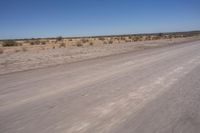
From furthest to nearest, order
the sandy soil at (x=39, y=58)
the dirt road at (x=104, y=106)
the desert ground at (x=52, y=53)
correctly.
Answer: the desert ground at (x=52, y=53) < the sandy soil at (x=39, y=58) < the dirt road at (x=104, y=106)

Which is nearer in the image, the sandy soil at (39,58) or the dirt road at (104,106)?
the dirt road at (104,106)

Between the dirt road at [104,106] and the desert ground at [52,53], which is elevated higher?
the dirt road at [104,106]

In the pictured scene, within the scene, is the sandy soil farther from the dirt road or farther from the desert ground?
the dirt road

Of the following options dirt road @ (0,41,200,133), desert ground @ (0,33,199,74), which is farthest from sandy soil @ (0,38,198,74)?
dirt road @ (0,41,200,133)

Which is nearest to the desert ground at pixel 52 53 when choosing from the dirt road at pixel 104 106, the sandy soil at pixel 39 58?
the sandy soil at pixel 39 58

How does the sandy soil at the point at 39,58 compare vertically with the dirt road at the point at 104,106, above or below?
below

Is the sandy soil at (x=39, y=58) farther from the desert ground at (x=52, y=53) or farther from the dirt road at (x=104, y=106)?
the dirt road at (x=104, y=106)

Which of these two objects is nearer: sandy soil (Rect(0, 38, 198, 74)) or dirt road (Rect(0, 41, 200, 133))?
dirt road (Rect(0, 41, 200, 133))

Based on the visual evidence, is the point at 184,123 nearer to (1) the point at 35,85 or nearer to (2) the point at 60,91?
(2) the point at 60,91

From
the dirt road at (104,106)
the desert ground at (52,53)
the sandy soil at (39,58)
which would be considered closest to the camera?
the dirt road at (104,106)

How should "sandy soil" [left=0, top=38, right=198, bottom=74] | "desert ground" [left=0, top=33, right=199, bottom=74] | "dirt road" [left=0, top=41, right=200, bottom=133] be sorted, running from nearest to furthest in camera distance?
"dirt road" [left=0, top=41, right=200, bottom=133], "sandy soil" [left=0, top=38, right=198, bottom=74], "desert ground" [left=0, top=33, right=199, bottom=74]

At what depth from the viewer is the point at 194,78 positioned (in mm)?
9148

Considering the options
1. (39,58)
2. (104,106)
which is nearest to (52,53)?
(39,58)

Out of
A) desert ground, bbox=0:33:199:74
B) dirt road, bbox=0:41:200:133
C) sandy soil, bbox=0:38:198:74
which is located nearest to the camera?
dirt road, bbox=0:41:200:133
